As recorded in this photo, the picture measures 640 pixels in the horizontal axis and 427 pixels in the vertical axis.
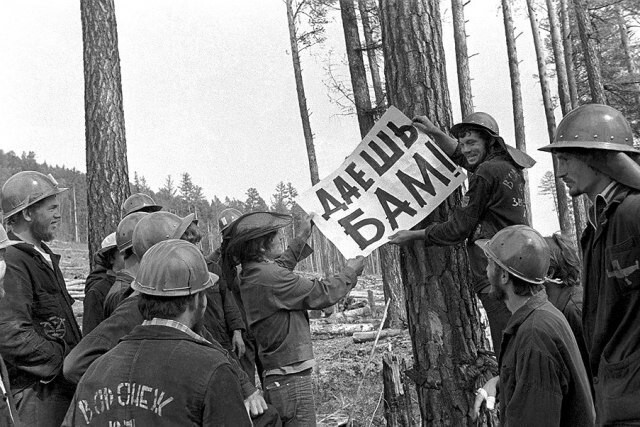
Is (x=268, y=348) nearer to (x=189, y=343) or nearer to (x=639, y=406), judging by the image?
(x=189, y=343)

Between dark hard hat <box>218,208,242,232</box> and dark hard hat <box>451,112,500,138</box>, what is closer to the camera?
dark hard hat <box>451,112,500,138</box>

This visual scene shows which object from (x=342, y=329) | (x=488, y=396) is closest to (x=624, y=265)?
(x=488, y=396)

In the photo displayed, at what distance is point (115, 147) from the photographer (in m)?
7.61

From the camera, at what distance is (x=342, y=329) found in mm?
15500

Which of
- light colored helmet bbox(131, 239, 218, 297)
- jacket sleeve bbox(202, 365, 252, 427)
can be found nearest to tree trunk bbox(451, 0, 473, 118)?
light colored helmet bbox(131, 239, 218, 297)

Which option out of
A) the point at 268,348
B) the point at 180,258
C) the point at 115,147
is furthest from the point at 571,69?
the point at 180,258

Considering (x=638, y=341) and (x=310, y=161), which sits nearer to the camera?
(x=638, y=341)

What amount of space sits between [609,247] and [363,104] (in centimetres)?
1012

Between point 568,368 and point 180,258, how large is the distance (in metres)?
1.91

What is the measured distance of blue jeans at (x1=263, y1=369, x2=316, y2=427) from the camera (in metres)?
4.48

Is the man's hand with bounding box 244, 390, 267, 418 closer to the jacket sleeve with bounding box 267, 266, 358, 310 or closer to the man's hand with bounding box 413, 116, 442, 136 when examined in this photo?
the jacket sleeve with bounding box 267, 266, 358, 310

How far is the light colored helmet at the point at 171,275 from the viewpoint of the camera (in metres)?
2.69

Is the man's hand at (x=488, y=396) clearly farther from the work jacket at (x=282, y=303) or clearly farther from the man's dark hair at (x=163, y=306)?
the man's dark hair at (x=163, y=306)

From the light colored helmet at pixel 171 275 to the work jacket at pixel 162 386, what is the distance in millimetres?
177
